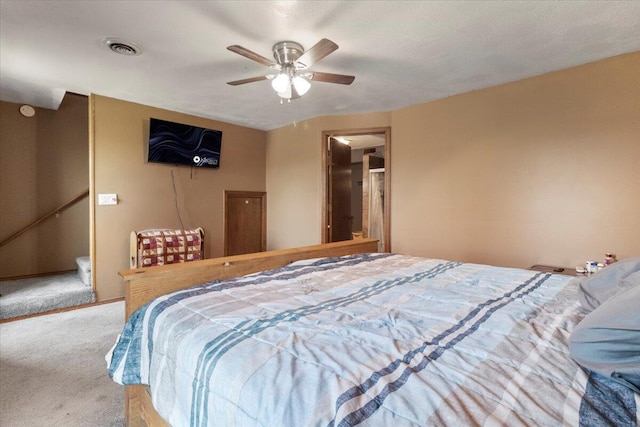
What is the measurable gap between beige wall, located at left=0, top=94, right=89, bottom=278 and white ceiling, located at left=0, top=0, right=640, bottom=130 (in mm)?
784

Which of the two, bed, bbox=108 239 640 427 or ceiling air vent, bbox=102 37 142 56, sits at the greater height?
ceiling air vent, bbox=102 37 142 56

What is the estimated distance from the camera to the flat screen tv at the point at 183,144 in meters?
3.90

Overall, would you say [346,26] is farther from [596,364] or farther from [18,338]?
[18,338]

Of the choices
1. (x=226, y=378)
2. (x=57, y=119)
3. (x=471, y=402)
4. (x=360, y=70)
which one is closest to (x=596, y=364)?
(x=471, y=402)

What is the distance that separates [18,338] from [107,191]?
164 centimetres

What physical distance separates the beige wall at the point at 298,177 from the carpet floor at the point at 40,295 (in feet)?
8.29

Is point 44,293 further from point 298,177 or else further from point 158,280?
point 298,177

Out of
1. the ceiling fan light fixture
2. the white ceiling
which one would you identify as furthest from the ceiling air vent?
the ceiling fan light fixture

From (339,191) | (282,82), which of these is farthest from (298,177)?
(282,82)

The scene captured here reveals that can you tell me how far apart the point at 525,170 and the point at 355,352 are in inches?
114

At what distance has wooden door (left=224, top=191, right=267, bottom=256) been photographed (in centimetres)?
479

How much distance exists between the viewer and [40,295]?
10.8ft

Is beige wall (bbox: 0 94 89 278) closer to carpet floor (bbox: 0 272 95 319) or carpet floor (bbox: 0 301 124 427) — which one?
carpet floor (bbox: 0 272 95 319)

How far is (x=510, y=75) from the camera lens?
2895mm
